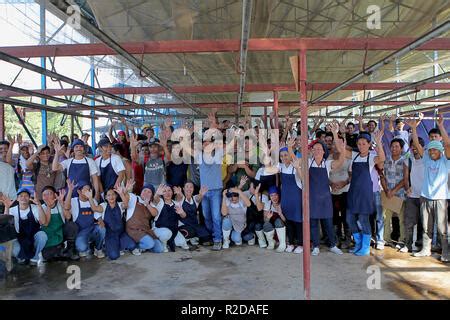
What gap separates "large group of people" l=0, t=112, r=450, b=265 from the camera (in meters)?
4.91

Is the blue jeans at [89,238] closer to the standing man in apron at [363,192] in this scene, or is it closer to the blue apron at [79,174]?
the blue apron at [79,174]

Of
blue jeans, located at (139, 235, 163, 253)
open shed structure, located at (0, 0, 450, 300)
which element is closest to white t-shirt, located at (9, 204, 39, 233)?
blue jeans, located at (139, 235, 163, 253)

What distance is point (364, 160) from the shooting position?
5.11 m

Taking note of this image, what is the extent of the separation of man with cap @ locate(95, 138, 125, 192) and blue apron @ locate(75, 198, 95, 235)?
18.9 inches

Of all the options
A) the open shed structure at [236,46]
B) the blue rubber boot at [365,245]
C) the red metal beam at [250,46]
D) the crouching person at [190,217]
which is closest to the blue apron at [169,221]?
the crouching person at [190,217]

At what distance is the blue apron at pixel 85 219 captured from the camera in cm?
510

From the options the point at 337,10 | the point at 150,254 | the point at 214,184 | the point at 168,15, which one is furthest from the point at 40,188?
the point at 337,10

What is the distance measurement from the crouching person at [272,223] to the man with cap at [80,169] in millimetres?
2262

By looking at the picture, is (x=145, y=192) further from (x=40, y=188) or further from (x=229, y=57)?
(x=229, y=57)

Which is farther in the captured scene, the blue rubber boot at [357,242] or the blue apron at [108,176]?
the blue apron at [108,176]

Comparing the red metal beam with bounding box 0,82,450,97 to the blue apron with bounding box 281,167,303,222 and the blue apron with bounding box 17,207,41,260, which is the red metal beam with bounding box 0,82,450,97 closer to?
the blue apron with bounding box 281,167,303,222

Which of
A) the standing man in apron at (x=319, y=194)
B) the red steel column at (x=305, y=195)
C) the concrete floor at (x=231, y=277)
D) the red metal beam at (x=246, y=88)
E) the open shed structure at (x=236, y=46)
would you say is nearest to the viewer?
→ the red steel column at (x=305, y=195)

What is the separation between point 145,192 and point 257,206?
1.55m

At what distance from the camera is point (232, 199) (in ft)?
18.3
